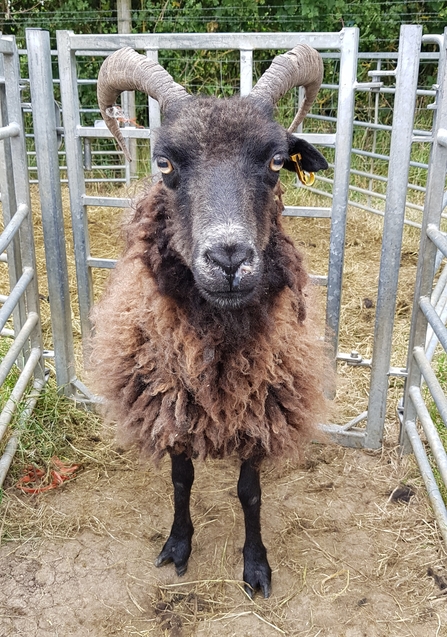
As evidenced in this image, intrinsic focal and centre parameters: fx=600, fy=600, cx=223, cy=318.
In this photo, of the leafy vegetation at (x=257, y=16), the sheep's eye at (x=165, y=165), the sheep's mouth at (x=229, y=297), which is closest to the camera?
the sheep's mouth at (x=229, y=297)

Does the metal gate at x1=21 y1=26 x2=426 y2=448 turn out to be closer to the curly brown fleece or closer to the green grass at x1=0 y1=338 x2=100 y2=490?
the green grass at x1=0 y1=338 x2=100 y2=490

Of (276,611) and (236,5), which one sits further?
(236,5)

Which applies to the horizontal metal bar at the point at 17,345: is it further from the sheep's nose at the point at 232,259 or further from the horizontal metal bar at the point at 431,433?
the horizontal metal bar at the point at 431,433

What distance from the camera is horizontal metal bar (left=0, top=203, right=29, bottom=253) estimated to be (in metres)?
2.89

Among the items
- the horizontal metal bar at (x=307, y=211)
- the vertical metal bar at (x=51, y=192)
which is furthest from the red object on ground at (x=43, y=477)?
the horizontal metal bar at (x=307, y=211)

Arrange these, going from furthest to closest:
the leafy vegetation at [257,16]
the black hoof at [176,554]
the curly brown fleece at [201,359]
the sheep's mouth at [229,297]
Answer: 1. the leafy vegetation at [257,16]
2. the black hoof at [176,554]
3. the curly brown fleece at [201,359]
4. the sheep's mouth at [229,297]

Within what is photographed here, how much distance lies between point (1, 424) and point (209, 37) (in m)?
2.32

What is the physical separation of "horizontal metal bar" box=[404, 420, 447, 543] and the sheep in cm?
72

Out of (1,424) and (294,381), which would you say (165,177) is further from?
(1,424)

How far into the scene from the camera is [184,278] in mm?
2426

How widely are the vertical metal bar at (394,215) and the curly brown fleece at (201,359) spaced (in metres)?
0.83

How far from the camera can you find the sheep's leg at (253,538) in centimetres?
272

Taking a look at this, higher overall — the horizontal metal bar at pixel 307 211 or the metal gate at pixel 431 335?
the horizontal metal bar at pixel 307 211

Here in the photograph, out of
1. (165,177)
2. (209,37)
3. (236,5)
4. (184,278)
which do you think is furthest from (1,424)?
(236,5)
